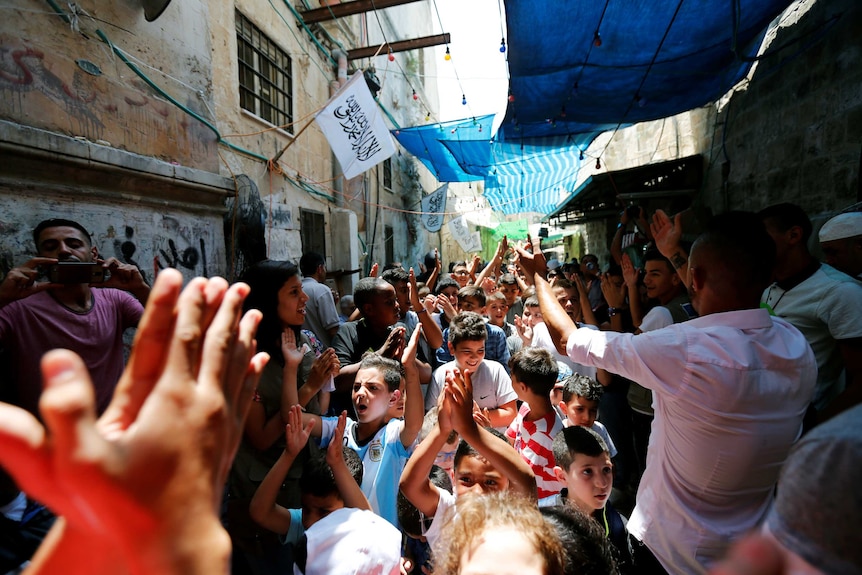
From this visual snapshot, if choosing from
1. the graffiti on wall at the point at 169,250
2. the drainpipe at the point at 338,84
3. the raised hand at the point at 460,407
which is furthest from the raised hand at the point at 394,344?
the drainpipe at the point at 338,84

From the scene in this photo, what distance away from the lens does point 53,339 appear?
215 centimetres

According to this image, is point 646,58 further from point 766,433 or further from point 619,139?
point 619,139

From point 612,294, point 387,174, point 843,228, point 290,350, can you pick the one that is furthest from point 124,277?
point 387,174

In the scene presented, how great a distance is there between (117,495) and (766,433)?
178cm

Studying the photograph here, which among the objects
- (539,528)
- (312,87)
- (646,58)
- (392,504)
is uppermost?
(312,87)

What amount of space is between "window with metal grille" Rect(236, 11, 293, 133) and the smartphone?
3857 millimetres

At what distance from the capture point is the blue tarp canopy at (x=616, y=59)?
4.20 m

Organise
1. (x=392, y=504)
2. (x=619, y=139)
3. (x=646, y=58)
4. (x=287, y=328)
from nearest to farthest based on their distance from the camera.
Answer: (x=392, y=504) < (x=287, y=328) < (x=646, y=58) < (x=619, y=139)

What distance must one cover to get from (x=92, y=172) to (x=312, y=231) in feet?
14.2

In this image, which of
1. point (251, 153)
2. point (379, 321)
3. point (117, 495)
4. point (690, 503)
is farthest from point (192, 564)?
point (251, 153)

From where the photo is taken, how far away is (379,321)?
335cm

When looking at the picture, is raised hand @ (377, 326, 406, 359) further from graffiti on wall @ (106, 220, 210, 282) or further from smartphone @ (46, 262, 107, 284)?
graffiti on wall @ (106, 220, 210, 282)

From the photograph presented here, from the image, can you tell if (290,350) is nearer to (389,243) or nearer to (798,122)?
(798,122)

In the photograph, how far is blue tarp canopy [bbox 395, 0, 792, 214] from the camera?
13.8ft
